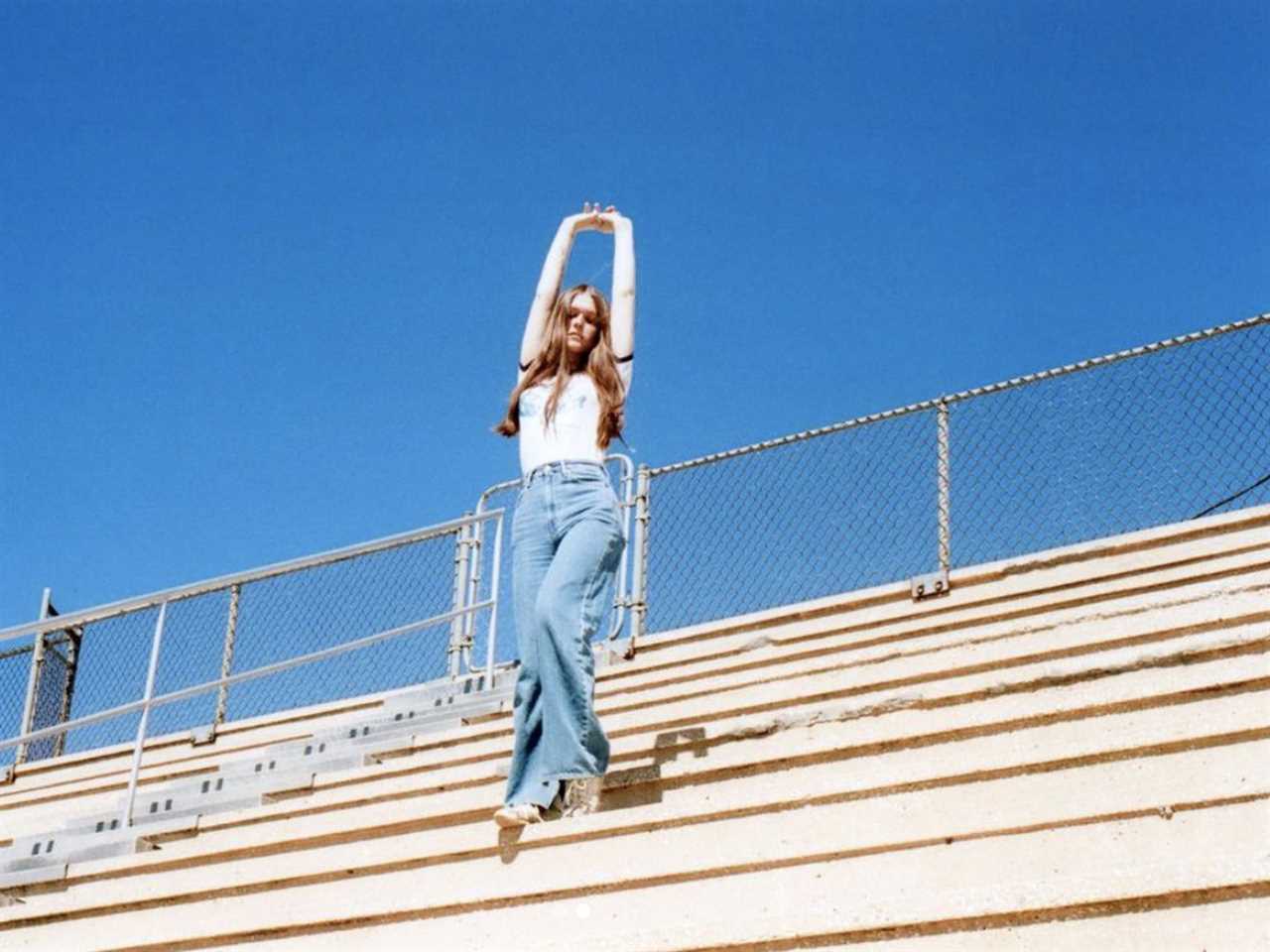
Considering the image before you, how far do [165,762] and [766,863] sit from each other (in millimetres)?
5708

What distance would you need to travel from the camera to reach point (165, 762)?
8.84m

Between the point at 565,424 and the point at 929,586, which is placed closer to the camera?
the point at 565,424

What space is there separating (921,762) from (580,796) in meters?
0.94

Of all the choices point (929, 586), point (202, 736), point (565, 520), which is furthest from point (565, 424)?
point (202, 736)

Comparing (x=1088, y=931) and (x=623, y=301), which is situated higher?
(x=623, y=301)

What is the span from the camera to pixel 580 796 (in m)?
4.53

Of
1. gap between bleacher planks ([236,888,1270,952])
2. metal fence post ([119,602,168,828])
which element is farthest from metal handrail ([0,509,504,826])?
gap between bleacher planks ([236,888,1270,952])

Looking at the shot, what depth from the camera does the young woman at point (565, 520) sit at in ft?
14.3

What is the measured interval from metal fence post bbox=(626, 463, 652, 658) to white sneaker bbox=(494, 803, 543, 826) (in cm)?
302

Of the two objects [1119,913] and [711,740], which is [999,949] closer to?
[1119,913]

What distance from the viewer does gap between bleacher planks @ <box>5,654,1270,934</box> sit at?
368 cm

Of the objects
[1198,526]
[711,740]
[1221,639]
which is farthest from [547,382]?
[1198,526]

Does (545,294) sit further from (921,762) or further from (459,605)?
(459,605)

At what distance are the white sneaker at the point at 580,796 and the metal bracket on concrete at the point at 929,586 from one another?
2511mm
